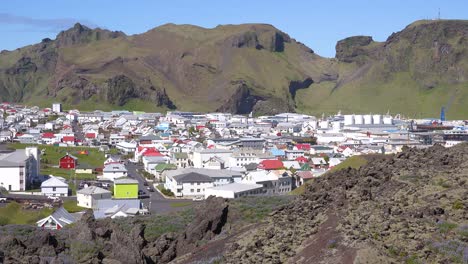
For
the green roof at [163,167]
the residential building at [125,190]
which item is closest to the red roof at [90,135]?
the green roof at [163,167]

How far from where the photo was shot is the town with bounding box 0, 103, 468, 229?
119ft

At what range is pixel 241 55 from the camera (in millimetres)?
144375

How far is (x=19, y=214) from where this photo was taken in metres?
30.3

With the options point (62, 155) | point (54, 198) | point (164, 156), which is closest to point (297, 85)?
point (62, 155)

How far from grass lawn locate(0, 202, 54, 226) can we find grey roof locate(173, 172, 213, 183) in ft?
30.1

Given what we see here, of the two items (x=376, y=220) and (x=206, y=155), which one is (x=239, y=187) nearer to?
(x=206, y=155)

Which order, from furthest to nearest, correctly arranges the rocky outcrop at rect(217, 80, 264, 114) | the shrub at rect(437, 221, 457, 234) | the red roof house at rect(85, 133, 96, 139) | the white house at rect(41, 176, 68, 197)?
the rocky outcrop at rect(217, 80, 264, 114) < the red roof house at rect(85, 133, 96, 139) < the white house at rect(41, 176, 68, 197) < the shrub at rect(437, 221, 457, 234)

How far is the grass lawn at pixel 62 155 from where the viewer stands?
153 feet

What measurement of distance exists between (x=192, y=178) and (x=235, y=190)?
5.86 m

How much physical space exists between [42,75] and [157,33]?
2806cm

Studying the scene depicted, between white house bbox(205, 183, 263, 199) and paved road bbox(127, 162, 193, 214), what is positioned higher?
white house bbox(205, 183, 263, 199)

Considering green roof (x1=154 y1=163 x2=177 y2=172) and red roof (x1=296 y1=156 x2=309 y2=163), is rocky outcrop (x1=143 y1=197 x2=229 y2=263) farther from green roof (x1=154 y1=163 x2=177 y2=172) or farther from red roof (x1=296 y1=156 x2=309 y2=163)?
red roof (x1=296 y1=156 x2=309 y2=163)

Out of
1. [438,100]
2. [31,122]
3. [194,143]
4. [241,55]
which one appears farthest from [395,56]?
[194,143]

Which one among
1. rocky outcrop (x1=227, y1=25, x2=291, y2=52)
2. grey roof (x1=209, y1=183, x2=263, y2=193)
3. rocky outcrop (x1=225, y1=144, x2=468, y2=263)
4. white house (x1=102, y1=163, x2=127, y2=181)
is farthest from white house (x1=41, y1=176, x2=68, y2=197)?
rocky outcrop (x1=227, y1=25, x2=291, y2=52)
